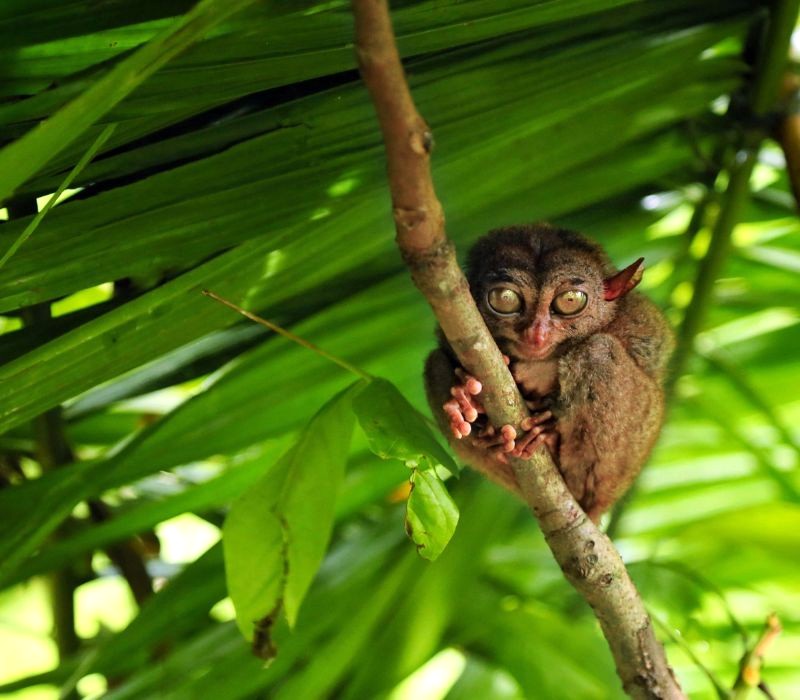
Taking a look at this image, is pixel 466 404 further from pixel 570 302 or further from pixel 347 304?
pixel 347 304

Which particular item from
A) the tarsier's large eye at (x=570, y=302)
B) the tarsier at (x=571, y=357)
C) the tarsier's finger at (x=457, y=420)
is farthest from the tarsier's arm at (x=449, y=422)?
the tarsier's large eye at (x=570, y=302)

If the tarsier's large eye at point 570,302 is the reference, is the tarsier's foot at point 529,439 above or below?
below

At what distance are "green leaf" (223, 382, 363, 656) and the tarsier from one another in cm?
51

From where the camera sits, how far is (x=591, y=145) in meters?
2.71

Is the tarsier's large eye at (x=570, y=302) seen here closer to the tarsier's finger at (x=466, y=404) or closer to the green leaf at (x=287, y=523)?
the tarsier's finger at (x=466, y=404)

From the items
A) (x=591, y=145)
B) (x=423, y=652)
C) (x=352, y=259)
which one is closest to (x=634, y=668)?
(x=423, y=652)

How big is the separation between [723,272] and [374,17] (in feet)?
7.31

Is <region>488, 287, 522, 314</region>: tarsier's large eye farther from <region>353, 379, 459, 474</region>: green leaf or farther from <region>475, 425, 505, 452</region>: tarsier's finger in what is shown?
<region>353, 379, 459, 474</region>: green leaf

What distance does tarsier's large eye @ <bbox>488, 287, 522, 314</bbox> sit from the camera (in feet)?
8.07

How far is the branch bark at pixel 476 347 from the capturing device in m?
1.25

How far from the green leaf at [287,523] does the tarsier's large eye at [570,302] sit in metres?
0.73

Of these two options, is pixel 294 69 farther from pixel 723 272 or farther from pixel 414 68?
pixel 723 272

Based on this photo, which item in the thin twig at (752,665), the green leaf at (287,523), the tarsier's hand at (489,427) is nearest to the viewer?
the green leaf at (287,523)

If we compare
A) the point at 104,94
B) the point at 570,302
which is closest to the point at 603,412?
the point at 570,302
